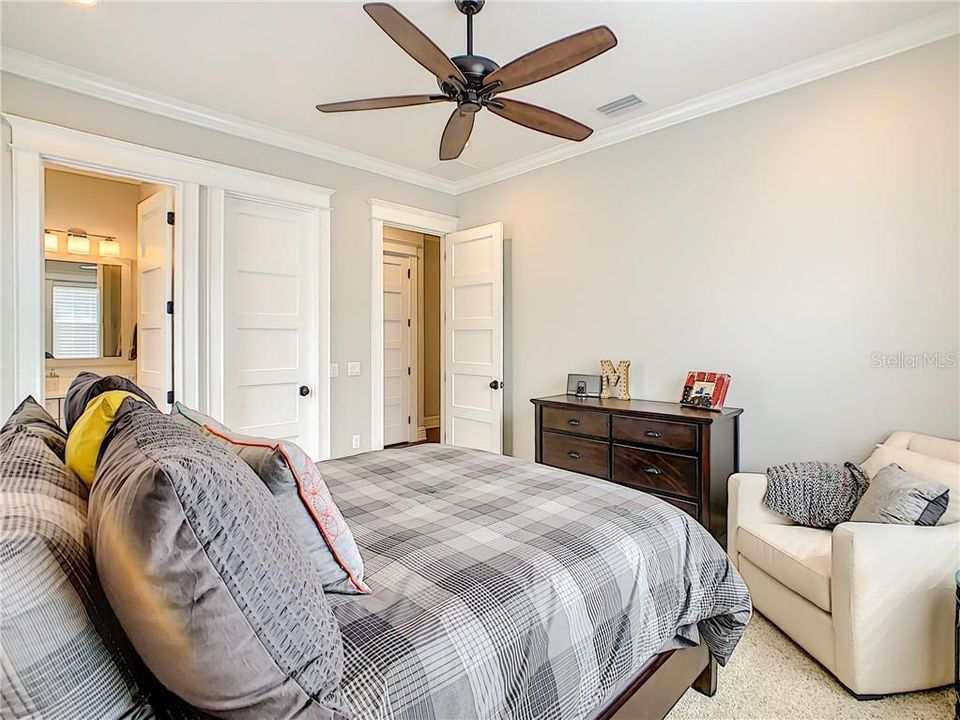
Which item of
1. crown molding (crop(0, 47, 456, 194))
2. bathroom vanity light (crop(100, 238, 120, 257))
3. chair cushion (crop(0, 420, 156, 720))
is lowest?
chair cushion (crop(0, 420, 156, 720))

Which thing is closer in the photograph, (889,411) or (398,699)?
(398,699)

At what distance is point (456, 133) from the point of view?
243cm

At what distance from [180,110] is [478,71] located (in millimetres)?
2284

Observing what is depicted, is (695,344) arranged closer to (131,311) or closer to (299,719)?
→ (299,719)

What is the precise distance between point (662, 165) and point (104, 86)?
3463 millimetres

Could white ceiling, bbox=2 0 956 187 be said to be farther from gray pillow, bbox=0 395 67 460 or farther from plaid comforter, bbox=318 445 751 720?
plaid comforter, bbox=318 445 751 720

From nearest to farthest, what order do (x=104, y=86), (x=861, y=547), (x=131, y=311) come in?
(x=861, y=547) → (x=104, y=86) → (x=131, y=311)

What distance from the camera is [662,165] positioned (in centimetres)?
350

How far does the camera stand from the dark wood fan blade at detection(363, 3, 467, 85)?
169 centimetres

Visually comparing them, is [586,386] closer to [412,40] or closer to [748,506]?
[748,506]

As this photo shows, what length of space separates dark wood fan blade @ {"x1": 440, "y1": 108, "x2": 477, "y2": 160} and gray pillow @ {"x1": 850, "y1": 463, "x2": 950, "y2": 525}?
2.32m

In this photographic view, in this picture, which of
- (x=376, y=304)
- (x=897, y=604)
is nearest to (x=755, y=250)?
(x=897, y=604)

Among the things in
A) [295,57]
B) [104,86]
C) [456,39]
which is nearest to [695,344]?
[456,39]

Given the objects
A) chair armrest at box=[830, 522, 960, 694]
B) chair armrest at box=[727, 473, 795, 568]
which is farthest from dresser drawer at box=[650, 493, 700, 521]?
chair armrest at box=[830, 522, 960, 694]
